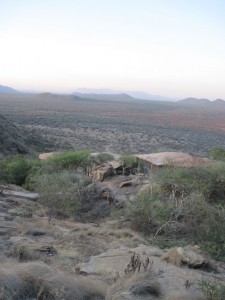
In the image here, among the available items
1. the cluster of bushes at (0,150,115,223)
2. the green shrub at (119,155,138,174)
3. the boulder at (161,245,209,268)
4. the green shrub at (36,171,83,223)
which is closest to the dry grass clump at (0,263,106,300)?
the boulder at (161,245,209,268)

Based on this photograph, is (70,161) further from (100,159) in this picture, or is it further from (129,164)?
(129,164)

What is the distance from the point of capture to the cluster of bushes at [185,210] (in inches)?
362

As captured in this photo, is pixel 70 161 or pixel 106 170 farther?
pixel 70 161

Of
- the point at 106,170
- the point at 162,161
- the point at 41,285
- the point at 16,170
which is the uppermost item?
the point at 162,161

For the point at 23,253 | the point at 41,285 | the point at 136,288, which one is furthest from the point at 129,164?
the point at 41,285

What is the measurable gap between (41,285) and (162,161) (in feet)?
33.3

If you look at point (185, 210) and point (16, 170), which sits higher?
point (185, 210)

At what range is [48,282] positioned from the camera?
530 cm

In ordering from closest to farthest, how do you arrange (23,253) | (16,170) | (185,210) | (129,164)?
(23,253) → (185,210) → (129,164) → (16,170)

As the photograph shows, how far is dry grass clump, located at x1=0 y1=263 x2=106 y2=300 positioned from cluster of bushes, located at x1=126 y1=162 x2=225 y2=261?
3555 millimetres

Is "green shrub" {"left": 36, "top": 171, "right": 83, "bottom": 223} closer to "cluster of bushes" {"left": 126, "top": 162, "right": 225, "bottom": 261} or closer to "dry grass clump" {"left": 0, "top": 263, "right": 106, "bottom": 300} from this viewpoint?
"cluster of bushes" {"left": 126, "top": 162, "right": 225, "bottom": 261}

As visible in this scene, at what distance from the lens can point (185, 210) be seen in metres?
9.81

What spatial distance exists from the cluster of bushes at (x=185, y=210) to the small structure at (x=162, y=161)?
1807 millimetres

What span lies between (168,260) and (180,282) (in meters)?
1.07
